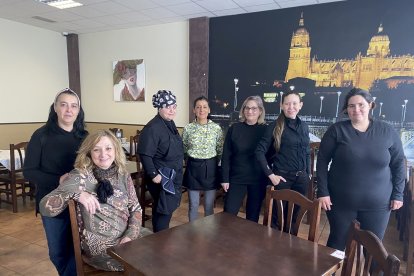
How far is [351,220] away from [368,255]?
2.59ft

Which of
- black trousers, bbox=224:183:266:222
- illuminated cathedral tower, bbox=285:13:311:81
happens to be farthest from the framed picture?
black trousers, bbox=224:183:266:222

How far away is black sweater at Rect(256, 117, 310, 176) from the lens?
230cm

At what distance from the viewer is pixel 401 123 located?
372 centimetres

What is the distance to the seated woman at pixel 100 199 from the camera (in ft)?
5.10

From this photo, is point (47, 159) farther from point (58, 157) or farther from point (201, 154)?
point (201, 154)

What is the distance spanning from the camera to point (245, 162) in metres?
2.43

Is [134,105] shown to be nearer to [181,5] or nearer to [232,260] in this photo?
[181,5]

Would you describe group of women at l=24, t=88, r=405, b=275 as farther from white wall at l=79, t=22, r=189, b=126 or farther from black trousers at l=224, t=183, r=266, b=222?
white wall at l=79, t=22, r=189, b=126

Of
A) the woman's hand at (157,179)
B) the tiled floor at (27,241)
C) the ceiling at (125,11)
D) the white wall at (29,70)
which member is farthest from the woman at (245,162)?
the white wall at (29,70)

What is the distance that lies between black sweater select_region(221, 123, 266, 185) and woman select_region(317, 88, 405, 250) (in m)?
0.64

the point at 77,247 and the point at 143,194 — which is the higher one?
the point at 77,247

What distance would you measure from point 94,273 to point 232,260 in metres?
0.82

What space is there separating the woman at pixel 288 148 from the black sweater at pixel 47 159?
1366 millimetres

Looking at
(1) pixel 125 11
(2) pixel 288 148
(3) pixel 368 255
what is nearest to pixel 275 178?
(2) pixel 288 148
